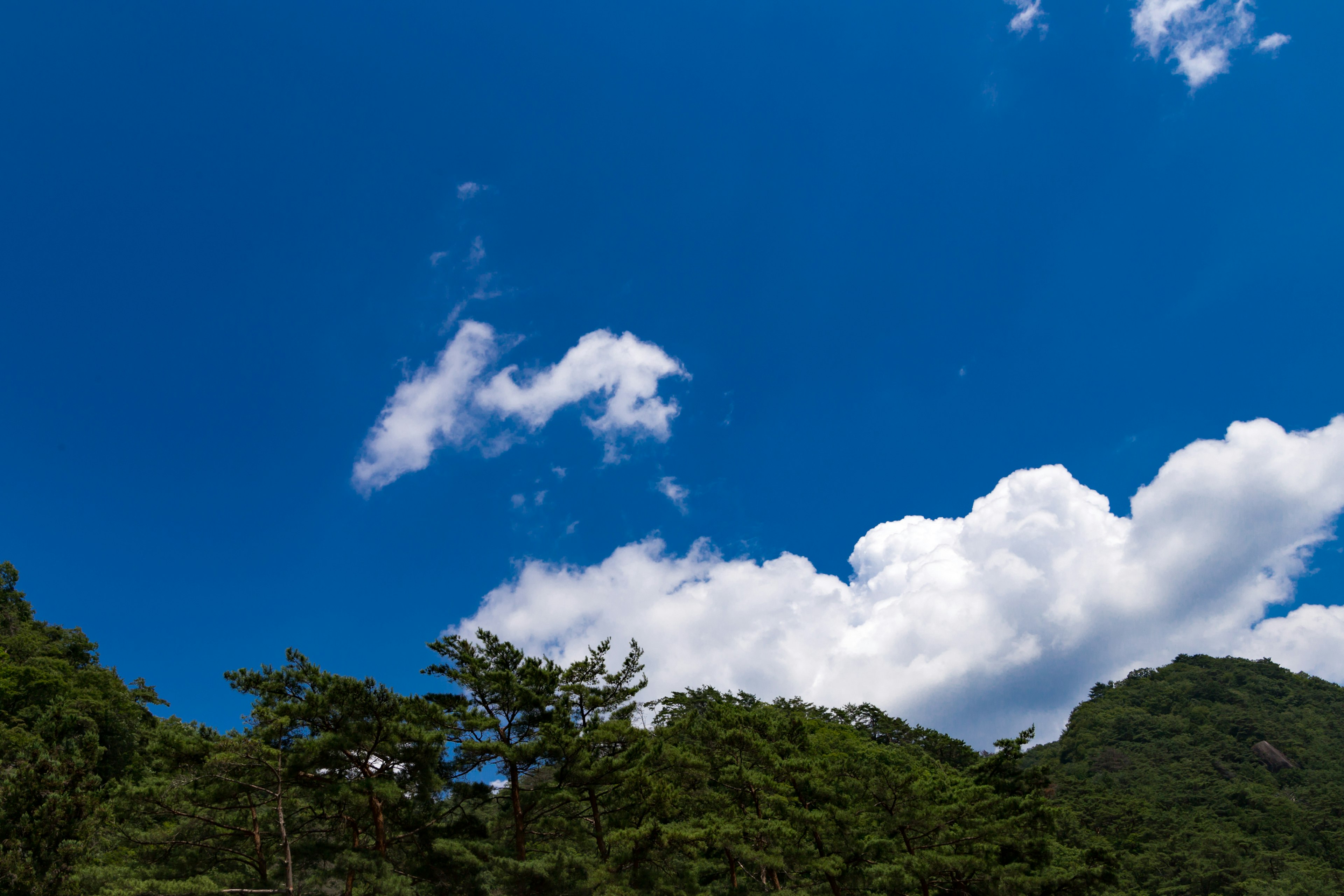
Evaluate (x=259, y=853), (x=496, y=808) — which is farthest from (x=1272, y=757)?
(x=259, y=853)

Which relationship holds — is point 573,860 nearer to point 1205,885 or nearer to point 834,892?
point 834,892

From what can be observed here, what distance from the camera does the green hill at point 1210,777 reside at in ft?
188

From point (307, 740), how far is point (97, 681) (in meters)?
49.6

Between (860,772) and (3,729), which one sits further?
(3,729)

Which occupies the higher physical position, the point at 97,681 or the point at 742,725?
the point at 97,681

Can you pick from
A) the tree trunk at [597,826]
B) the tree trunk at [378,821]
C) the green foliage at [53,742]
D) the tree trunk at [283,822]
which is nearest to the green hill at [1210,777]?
the tree trunk at [597,826]

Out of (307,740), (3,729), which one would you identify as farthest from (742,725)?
(3,729)

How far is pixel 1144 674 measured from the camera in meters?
143

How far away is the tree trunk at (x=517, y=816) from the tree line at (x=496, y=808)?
0.36 ft

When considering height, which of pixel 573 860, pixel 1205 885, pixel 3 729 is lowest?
pixel 1205 885

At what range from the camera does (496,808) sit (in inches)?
925

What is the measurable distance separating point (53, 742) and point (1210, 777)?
113755 millimetres

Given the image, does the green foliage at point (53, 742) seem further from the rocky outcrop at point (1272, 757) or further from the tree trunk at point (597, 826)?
the rocky outcrop at point (1272, 757)

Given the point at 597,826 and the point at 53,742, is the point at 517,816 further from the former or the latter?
the point at 53,742
